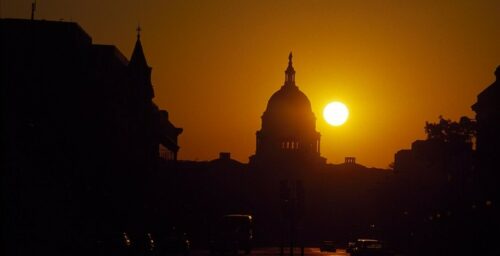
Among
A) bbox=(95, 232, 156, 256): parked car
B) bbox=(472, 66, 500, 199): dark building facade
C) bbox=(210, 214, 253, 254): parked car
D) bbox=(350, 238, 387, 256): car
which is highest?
bbox=(472, 66, 500, 199): dark building facade

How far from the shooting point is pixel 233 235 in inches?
5027

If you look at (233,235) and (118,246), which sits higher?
(233,235)

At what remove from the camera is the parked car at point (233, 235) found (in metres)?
123

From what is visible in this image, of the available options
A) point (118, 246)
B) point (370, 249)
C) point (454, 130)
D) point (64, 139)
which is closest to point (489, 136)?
point (454, 130)

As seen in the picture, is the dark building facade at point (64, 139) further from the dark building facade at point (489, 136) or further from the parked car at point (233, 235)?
the dark building facade at point (489, 136)

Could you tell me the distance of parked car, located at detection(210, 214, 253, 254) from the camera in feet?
403

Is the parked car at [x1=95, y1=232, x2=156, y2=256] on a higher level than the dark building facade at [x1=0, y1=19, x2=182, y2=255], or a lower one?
lower

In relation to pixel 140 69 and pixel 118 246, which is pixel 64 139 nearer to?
pixel 118 246

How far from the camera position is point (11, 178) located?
61.7 m

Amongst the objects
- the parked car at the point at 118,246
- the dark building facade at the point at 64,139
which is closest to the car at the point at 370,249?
the dark building facade at the point at 64,139

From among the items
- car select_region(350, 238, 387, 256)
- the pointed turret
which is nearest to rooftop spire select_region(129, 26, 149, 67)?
the pointed turret

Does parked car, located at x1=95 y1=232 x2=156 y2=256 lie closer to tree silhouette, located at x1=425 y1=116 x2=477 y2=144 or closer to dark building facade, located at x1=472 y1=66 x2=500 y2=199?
dark building facade, located at x1=472 y1=66 x2=500 y2=199

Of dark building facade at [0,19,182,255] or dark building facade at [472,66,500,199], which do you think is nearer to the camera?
dark building facade at [0,19,182,255]

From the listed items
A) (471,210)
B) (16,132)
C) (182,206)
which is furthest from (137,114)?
(16,132)
